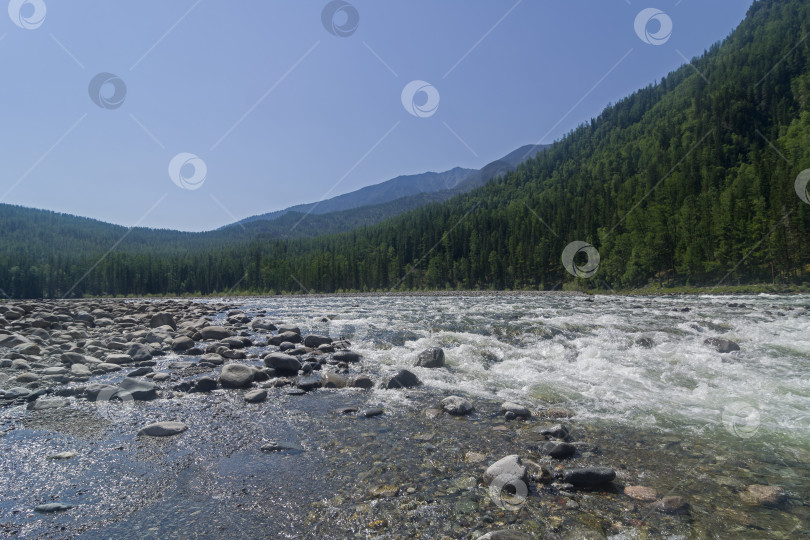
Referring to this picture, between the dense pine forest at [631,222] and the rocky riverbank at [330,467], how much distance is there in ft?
196

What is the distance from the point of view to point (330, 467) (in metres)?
5.25

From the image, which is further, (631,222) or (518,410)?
(631,222)

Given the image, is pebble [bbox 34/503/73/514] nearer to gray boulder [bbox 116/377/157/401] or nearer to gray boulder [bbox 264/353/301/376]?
gray boulder [bbox 116/377/157/401]

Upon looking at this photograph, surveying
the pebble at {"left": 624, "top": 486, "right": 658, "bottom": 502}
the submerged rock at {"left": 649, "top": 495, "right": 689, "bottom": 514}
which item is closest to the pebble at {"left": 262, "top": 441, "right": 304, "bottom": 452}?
the pebble at {"left": 624, "top": 486, "right": 658, "bottom": 502}

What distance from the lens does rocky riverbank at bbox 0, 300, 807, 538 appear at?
3.95 m

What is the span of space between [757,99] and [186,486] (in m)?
156

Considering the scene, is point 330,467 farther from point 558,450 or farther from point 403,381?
point 403,381

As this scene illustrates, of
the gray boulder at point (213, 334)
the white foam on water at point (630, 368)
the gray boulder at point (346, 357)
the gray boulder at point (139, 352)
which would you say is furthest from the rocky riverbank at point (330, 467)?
the gray boulder at point (213, 334)

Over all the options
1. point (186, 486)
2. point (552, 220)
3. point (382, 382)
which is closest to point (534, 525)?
point (186, 486)

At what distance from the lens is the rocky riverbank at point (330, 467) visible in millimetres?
3953

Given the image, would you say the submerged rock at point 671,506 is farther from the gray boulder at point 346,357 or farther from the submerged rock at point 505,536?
the gray boulder at point 346,357

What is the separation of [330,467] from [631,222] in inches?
3326

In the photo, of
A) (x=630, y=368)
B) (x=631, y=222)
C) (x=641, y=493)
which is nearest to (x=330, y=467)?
(x=641, y=493)

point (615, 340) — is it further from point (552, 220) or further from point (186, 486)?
point (552, 220)
